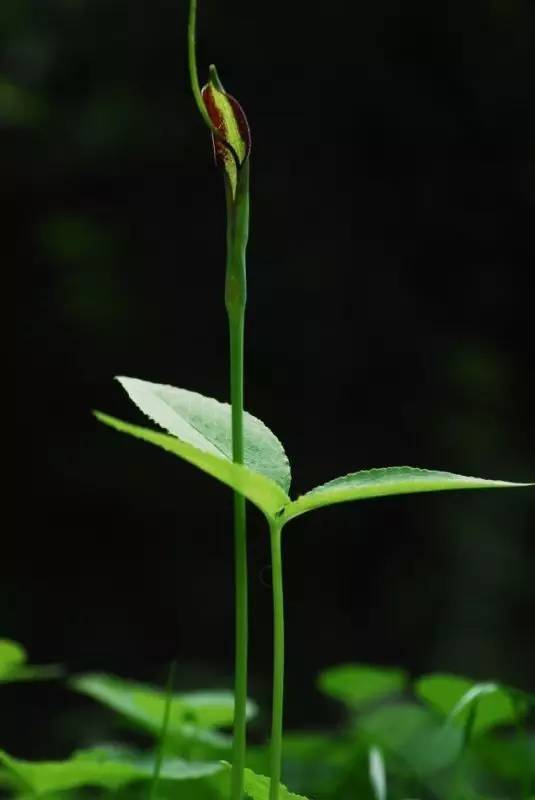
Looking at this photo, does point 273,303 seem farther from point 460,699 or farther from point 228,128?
point 228,128

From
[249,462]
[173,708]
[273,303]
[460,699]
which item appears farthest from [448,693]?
[273,303]

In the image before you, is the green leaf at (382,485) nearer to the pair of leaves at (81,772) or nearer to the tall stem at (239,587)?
the tall stem at (239,587)

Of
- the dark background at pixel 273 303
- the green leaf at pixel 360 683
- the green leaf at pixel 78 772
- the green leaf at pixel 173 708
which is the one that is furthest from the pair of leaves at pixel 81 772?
the dark background at pixel 273 303

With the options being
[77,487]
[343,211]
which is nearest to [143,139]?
[343,211]

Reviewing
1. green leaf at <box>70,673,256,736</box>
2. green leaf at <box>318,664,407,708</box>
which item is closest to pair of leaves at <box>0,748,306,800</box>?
green leaf at <box>70,673,256,736</box>

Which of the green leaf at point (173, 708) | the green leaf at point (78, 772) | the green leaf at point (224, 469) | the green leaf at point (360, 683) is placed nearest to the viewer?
the green leaf at point (224, 469)

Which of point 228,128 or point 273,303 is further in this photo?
point 273,303
